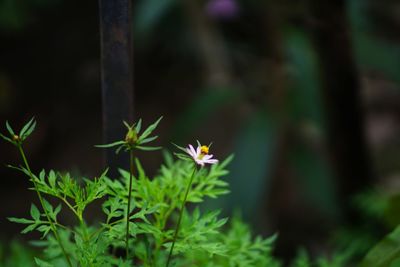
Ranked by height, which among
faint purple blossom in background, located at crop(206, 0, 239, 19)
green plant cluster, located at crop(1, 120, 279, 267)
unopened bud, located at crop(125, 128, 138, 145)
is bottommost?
green plant cluster, located at crop(1, 120, 279, 267)

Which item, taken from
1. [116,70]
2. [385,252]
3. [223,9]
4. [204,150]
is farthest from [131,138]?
[223,9]

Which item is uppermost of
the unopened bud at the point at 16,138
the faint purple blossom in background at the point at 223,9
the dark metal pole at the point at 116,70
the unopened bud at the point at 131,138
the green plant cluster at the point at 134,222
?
the faint purple blossom in background at the point at 223,9

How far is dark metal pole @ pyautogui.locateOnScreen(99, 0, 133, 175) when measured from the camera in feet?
2.76

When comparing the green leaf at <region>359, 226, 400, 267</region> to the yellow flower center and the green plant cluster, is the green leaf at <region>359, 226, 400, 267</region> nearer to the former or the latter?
the green plant cluster

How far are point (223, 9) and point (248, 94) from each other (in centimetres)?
41

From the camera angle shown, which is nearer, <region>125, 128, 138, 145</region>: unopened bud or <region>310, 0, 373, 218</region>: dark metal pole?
<region>125, 128, 138, 145</region>: unopened bud

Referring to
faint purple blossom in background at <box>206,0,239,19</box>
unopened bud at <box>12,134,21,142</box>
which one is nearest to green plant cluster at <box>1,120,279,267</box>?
unopened bud at <box>12,134,21,142</box>

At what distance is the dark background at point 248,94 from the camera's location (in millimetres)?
1702

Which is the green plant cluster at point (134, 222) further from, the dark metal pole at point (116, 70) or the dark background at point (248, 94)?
the dark background at point (248, 94)

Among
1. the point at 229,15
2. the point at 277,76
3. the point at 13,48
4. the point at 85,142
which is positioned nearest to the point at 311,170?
the point at 277,76

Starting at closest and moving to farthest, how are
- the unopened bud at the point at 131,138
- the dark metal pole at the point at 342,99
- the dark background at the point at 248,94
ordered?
the unopened bud at the point at 131,138 → the dark metal pole at the point at 342,99 → the dark background at the point at 248,94

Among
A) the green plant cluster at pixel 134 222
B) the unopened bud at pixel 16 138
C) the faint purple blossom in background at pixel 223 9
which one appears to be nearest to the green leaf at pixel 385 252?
the green plant cluster at pixel 134 222

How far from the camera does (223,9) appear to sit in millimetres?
2285

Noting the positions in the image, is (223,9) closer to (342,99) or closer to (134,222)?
(342,99)
